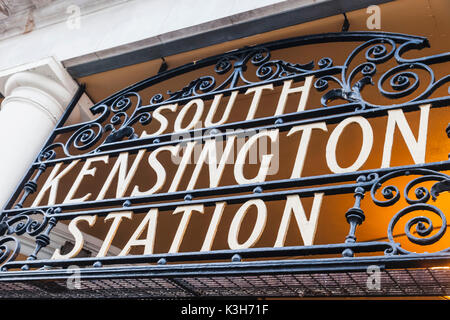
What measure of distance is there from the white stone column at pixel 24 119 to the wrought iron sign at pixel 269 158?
139 mm

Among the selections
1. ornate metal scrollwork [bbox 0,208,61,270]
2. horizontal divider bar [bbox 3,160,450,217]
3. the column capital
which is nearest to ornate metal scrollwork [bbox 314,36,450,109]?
horizontal divider bar [bbox 3,160,450,217]

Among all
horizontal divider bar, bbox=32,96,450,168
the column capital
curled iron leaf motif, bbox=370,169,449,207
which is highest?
the column capital

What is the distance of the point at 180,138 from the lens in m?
3.77

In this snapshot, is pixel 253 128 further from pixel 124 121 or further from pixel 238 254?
pixel 124 121

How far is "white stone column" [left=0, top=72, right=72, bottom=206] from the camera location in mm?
4207

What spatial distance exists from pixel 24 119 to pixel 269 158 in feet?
8.61

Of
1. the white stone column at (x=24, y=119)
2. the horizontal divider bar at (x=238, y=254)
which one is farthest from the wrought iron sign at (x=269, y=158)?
the white stone column at (x=24, y=119)

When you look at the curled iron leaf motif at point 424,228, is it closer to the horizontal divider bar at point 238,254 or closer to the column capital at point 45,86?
the horizontal divider bar at point 238,254

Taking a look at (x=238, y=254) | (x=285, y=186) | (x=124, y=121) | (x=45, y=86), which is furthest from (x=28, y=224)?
(x=285, y=186)

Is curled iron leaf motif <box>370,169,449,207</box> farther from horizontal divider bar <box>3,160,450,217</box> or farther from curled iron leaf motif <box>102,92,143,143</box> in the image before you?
curled iron leaf motif <box>102,92,143,143</box>

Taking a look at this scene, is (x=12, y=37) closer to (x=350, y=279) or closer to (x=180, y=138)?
(x=180, y=138)

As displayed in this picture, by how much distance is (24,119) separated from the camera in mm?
4500

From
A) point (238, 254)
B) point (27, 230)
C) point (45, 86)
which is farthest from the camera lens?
point (45, 86)

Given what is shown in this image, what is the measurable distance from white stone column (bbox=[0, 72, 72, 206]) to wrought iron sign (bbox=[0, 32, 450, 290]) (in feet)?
0.46
